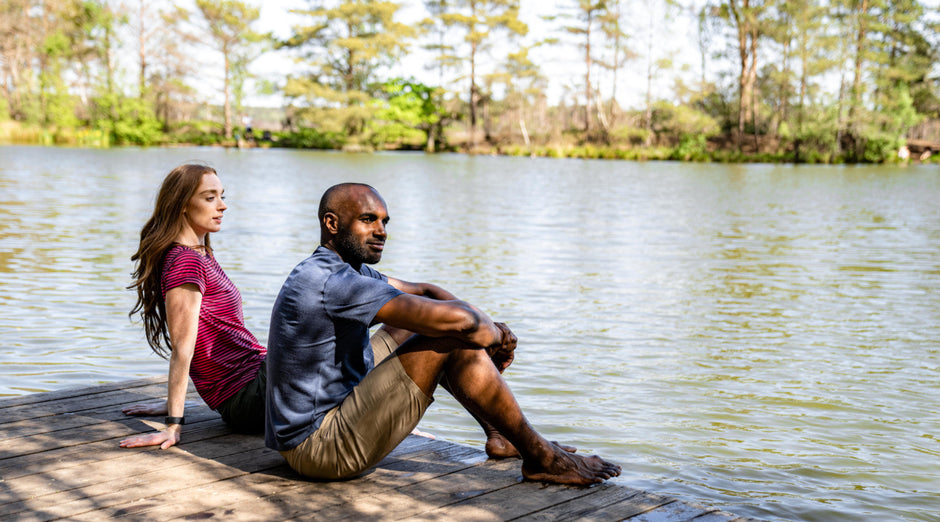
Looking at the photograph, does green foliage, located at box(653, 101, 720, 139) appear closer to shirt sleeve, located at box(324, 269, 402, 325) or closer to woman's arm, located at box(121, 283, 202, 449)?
woman's arm, located at box(121, 283, 202, 449)

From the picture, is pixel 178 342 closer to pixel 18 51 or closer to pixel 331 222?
pixel 331 222

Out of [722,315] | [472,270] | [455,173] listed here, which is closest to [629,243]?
[472,270]

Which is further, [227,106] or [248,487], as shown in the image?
[227,106]

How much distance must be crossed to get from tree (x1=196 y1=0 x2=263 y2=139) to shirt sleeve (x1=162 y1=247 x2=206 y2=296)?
5090cm

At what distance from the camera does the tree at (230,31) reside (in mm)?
50125

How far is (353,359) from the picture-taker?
3.01 m

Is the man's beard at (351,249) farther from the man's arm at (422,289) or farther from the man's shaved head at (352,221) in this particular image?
the man's arm at (422,289)

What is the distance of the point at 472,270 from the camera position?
10.3 metres

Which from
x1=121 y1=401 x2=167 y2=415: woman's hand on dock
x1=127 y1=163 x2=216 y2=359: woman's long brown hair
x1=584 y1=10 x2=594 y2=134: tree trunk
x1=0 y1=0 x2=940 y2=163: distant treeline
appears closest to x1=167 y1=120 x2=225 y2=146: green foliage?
x1=0 y1=0 x2=940 y2=163: distant treeline

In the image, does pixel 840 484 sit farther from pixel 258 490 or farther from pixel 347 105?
pixel 347 105

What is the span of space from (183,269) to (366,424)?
99 cm

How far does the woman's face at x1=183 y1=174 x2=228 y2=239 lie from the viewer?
3.34 m

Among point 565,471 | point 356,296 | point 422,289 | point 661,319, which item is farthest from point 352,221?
point 661,319

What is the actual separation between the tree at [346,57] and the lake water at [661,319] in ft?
111
